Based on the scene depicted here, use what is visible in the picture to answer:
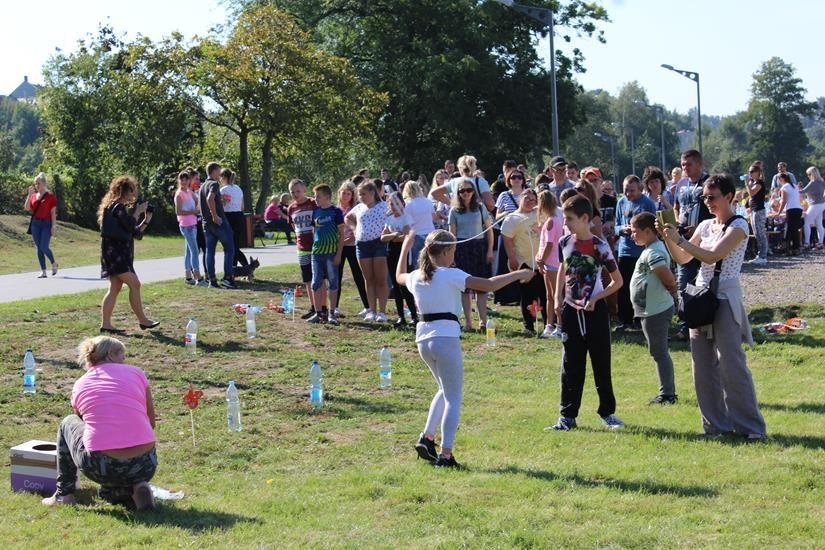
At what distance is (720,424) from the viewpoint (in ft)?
26.4

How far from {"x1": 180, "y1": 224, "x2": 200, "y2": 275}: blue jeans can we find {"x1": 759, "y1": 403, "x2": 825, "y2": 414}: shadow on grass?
36.1ft

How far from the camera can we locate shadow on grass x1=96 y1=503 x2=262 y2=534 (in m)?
6.20

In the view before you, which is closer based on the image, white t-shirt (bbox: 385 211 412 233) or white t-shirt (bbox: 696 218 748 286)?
white t-shirt (bbox: 696 218 748 286)

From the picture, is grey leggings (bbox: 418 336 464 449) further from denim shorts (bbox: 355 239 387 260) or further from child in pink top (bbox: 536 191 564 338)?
denim shorts (bbox: 355 239 387 260)

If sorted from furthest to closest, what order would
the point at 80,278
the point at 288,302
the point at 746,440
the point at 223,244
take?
the point at 80,278 → the point at 223,244 → the point at 288,302 → the point at 746,440

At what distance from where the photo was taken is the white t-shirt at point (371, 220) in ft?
45.4

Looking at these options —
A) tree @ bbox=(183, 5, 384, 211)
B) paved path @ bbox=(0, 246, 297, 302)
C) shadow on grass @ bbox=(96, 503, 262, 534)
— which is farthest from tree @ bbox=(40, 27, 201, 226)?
shadow on grass @ bbox=(96, 503, 262, 534)

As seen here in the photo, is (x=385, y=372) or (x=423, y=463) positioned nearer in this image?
(x=423, y=463)

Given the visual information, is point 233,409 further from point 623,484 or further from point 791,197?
point 791,197

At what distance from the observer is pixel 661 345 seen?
933cm

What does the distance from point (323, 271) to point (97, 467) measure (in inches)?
308

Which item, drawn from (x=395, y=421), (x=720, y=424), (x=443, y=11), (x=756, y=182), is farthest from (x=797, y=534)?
(x=443, y=11)

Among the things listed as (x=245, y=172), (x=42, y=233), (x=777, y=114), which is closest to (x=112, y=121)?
(x=245, y=172)

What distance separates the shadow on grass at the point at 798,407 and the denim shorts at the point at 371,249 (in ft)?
20.4
